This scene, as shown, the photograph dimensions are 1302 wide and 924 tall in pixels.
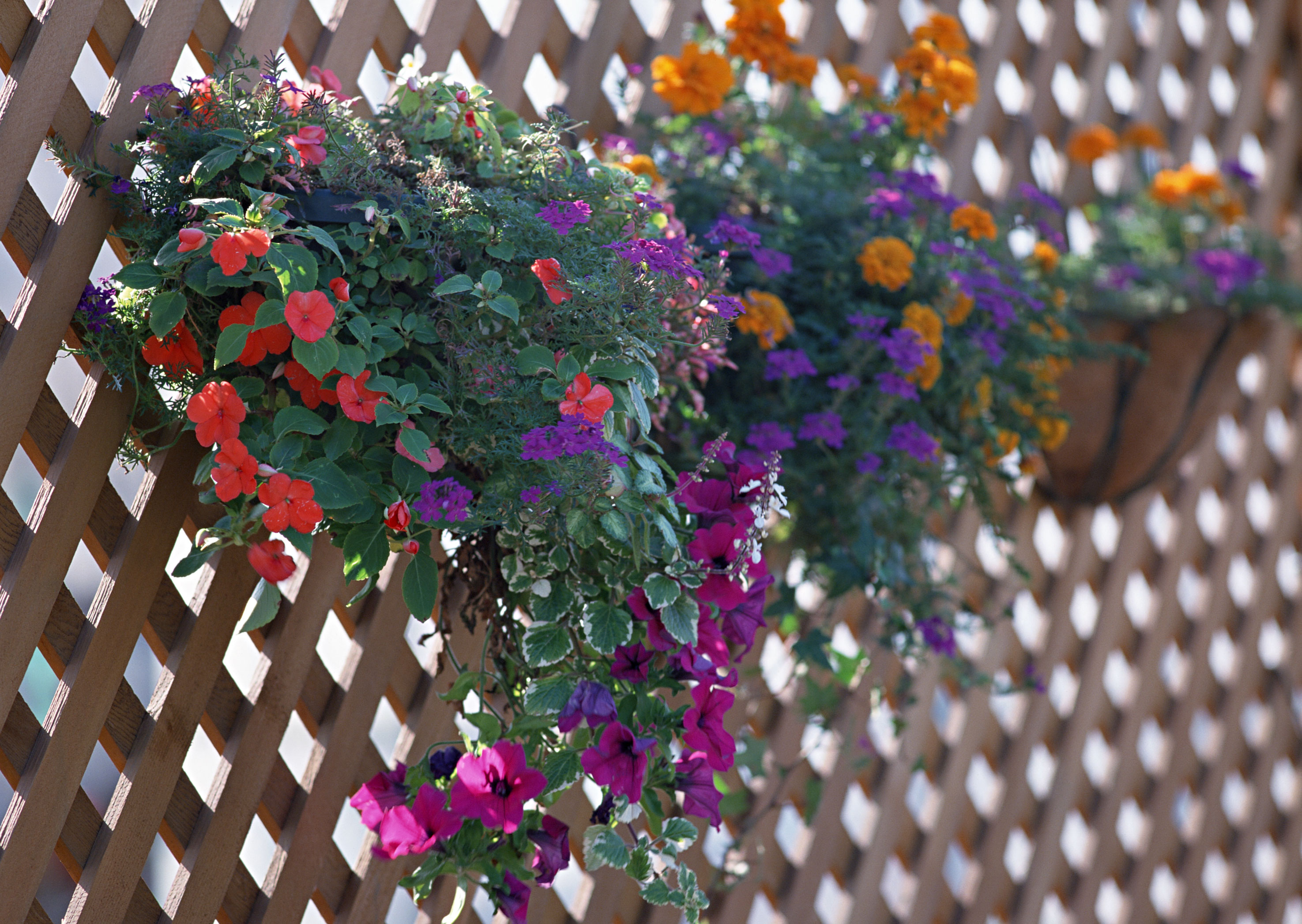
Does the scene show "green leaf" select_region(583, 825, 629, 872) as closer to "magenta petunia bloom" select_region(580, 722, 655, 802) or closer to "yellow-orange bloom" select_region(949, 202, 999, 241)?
"magenta petunia bloom" select_region(580, 722, 655, 802)

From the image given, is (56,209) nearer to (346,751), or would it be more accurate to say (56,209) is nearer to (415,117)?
(415,117)

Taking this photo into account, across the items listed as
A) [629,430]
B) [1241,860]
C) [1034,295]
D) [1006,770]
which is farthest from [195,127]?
[1241,860]

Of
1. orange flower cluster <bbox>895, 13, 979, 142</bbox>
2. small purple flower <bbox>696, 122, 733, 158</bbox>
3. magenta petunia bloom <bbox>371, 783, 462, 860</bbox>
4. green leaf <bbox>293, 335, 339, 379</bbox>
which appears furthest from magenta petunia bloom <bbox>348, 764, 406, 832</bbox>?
orange flower cluster <bbox>895, 13, 979, 142</bbox>

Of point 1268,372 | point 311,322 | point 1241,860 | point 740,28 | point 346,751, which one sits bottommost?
point 346,751

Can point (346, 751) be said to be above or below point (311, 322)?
below

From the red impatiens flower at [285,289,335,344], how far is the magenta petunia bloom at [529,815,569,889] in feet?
1.49

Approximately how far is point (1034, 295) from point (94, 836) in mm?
1247

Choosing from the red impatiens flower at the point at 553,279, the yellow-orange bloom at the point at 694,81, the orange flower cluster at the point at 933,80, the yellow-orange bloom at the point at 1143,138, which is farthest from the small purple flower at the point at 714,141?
the yellow-orange bloom at the point at 1143,138

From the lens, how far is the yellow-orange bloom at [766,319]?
1.16 m

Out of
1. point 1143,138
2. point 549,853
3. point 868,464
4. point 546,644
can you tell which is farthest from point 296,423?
point 1143,138

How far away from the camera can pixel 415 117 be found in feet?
3.31

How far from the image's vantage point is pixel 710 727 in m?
0.89

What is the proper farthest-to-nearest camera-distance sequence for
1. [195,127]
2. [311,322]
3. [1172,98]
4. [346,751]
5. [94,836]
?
[1172,98]
[346,751]
[94,836]
[195,127]
[311,322]

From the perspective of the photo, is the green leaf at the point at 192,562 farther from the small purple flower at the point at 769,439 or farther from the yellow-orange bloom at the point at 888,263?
the yellow-orange bloom at the point at 888,263
